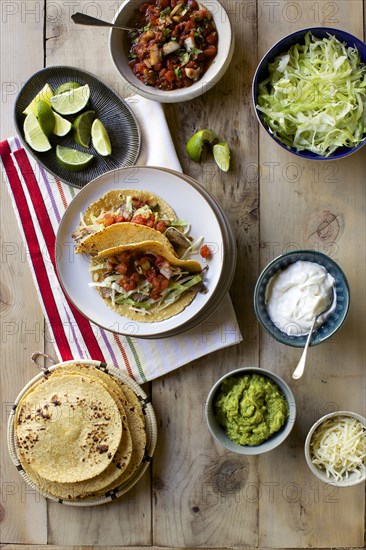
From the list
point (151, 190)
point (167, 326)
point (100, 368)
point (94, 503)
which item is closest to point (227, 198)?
point (151, 190)

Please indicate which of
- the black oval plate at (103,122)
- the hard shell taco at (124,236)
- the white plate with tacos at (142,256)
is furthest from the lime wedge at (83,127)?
the hard shell taco at (124,236)

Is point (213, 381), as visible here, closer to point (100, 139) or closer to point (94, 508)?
point (94, 508)

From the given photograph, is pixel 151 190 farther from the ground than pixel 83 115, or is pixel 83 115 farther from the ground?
pixel 83 115

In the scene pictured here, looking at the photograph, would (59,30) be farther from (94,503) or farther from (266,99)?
(94,503)

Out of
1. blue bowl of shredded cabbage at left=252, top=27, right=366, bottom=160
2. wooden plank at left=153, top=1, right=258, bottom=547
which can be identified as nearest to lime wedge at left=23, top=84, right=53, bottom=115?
wooden plank at left=153, top=1, right=258, bottom=547

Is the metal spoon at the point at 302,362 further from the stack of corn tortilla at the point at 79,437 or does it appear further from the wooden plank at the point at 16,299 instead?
the wooden plank at the point at 16,299

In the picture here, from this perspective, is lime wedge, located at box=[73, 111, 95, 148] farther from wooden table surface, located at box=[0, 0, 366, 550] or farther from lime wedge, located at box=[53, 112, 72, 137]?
wooden table surface, located at box=[0, 0, 366, 550]
